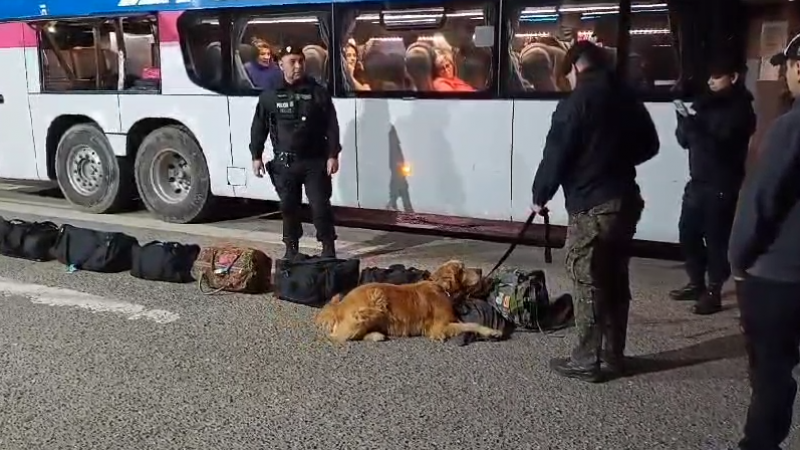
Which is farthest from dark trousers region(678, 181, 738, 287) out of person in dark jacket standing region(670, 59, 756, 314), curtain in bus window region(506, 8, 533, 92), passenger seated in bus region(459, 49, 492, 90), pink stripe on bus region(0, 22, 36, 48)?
pink stripe on bus region(0, 22, 36, 48)

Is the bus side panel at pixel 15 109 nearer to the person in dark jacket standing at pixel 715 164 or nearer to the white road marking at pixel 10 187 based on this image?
the white road marking at pixel 10 187

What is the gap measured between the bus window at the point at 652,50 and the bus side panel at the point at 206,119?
4.34 metres

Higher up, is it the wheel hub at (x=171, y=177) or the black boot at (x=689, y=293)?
the wheel hub at (x=171, y=177)

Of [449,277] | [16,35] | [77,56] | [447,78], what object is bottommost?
[449,277]

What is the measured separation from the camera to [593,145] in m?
4.34

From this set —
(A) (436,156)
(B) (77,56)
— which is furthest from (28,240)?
(A) (436,156)

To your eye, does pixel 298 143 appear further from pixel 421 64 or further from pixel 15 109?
pixel 15 109

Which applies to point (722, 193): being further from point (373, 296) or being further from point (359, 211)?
point (359, 211)

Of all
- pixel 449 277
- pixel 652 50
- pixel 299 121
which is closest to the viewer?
pixel 449 277

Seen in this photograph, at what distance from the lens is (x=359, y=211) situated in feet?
33.6

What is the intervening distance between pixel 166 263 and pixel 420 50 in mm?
3113

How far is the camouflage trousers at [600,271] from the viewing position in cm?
445

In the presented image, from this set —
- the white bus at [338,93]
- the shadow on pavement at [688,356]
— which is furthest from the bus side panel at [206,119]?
the shadow on pavement at [688,356]

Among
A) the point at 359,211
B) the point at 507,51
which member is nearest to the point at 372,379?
the point at 507,51
